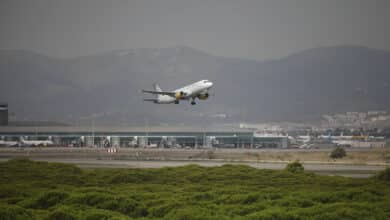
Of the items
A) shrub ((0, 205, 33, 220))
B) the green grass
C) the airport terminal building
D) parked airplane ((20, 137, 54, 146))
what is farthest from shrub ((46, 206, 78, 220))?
the airport terminal building

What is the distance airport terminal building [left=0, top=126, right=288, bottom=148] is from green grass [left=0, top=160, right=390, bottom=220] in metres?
98.5

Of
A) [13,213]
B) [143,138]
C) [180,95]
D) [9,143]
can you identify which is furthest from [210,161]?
[143,138]

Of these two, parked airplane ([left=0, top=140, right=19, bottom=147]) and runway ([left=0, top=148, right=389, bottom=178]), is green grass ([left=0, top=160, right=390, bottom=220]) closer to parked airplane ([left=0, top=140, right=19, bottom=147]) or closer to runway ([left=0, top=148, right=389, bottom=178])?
runway ([left=0, top=148, right=389, bottom=178])

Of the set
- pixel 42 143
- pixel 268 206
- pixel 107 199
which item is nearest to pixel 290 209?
pixel 268 206

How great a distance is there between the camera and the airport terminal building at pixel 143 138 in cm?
15075

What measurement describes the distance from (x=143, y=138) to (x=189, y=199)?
121 m

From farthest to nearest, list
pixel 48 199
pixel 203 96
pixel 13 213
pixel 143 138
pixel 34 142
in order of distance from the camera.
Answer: pixel 143 138
pixel 34 142
pixel 203 96
pixel 48 199
pixel 13 213

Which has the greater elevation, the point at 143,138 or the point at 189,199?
the point at 143,138

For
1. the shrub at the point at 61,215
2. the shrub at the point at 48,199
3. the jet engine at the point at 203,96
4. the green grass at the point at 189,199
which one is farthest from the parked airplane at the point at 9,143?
the shrub at the point at 61,215

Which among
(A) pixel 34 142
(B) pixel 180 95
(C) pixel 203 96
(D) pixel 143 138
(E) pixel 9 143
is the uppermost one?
(B) pixel 180 95

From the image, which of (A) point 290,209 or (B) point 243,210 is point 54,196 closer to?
(B) point 243,210

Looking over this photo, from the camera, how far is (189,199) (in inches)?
1341

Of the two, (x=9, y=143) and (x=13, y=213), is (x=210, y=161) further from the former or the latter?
(x=9, y=143)

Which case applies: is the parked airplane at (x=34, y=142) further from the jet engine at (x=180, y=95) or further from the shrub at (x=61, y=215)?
the shrub at (x=61, y=215)
